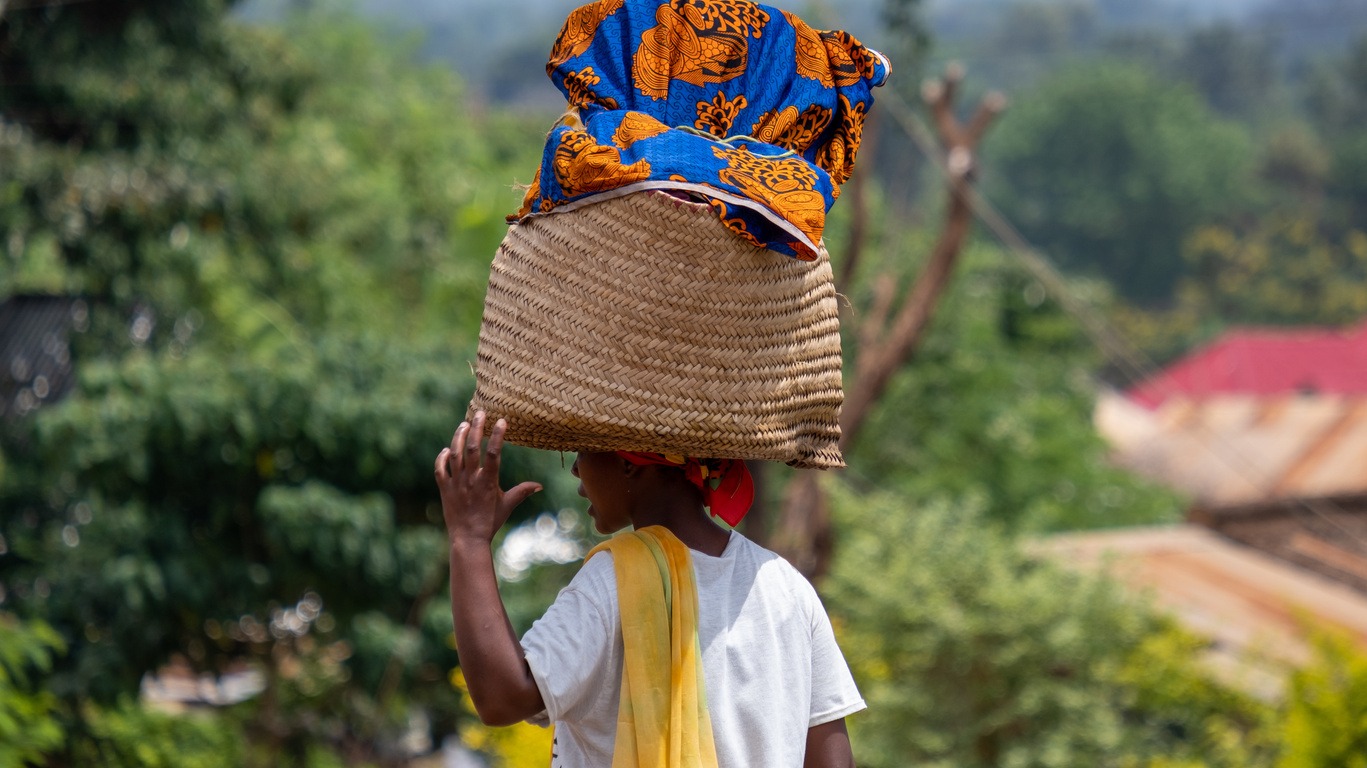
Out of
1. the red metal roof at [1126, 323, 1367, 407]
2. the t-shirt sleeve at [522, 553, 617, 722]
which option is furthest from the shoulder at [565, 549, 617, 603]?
the red metal roof at [1126, 323, 1367, 407]

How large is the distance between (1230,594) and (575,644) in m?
6.97

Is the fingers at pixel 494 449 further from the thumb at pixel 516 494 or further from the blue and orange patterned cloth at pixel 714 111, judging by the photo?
the blue and orange patterned cloth at pixel 714 111

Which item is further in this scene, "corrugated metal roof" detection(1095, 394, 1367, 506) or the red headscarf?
"corrugated metal roof" detection(1095, 394, 1367, 506)

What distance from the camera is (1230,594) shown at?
25.9ft

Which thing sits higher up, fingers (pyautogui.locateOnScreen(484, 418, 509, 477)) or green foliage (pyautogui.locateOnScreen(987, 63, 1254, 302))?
fingers (pyautogui.locateOnScreen(484, 418, 509, 477))

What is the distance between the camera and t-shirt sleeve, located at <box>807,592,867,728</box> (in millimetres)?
2066

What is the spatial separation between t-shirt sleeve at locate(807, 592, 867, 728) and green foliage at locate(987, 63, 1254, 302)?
71.8m

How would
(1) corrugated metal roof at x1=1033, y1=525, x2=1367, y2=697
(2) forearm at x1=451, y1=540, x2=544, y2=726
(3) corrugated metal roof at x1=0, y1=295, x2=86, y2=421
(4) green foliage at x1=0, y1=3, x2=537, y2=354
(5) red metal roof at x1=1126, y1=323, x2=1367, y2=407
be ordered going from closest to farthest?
(2) forearm at x1=451, y1=540, x2=544, y2=726 < (1) corrugated metal roof at x1=1033, y1=525, x2=1367, y2=697 < (4) green foliage at x1=0, y1=3, x2=537, y2=354 < (3) corrugated metal roof at x1=0, y1=295, x2=86, y2=421 < (5) red metal roof at x1=1126, y1=323, x2=1367, y2=407

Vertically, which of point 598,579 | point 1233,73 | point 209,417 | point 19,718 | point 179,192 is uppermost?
point 1233,73

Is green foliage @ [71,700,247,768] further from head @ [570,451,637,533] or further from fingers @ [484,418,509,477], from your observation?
fingers @ [484,418,509,477]

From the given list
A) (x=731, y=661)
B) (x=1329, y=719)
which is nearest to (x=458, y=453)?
(x=731, y=661)

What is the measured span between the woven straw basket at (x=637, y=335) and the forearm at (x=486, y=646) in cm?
22

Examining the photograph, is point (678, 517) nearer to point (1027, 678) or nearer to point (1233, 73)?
point (1027, 678)

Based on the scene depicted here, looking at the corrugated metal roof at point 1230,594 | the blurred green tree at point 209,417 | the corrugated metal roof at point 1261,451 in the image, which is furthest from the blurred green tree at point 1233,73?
the blurred green tree at point 209,417
